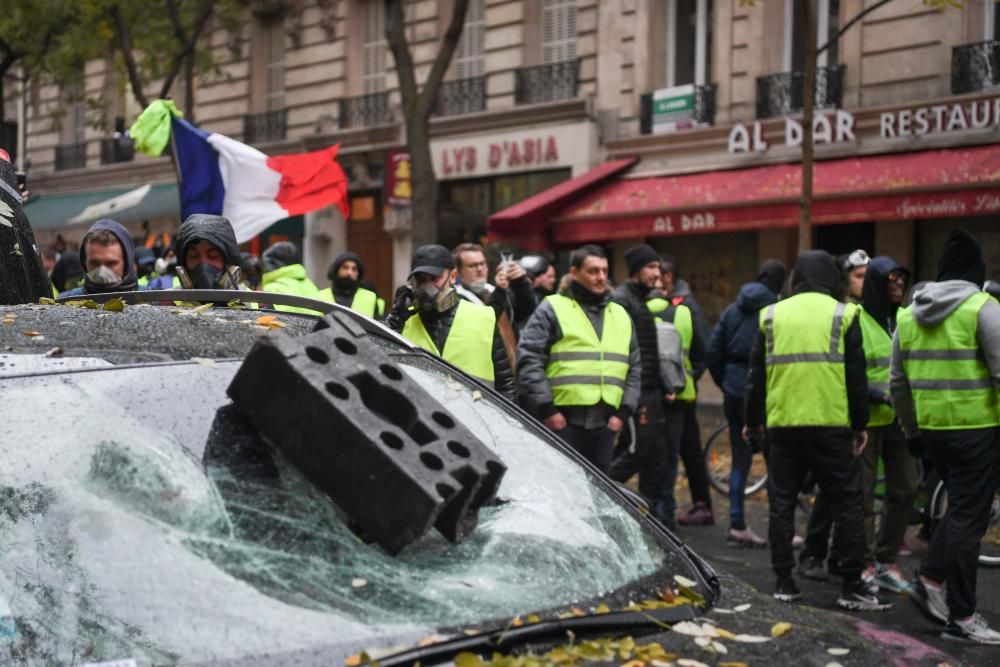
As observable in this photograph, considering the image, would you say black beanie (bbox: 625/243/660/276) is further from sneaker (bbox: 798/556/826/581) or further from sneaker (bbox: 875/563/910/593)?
sneaker (bbox: 875/563/910/593)

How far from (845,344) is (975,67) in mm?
10394

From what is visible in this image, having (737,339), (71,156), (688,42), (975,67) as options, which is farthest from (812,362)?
(71,156)

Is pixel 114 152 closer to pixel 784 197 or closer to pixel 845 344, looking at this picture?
pixel 784 197

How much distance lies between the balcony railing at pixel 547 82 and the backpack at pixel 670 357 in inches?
495

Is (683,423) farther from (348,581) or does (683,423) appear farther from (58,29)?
(58,29)

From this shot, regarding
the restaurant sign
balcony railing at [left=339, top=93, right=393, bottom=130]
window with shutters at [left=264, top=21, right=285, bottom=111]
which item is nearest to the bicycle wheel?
the restaurant sign

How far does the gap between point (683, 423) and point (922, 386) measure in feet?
9.95

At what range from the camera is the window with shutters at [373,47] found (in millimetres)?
24656

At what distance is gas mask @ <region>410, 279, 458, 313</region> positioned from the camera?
20.5 ft

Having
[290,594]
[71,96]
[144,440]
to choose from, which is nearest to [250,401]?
[144,440]

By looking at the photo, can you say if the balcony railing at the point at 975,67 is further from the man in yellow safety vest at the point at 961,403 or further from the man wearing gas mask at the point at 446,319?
the man wearing gas mask at the point at 446,319

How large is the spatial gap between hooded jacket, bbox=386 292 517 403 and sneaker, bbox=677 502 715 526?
115 inches

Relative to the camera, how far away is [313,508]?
102 inches

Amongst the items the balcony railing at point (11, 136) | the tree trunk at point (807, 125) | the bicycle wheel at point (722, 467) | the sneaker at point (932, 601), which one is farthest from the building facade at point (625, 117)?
the balcony railing at point (11, 136)
